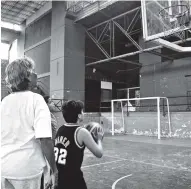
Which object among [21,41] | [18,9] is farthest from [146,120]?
[21,41]

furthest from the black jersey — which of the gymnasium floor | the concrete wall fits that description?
the concrete wall

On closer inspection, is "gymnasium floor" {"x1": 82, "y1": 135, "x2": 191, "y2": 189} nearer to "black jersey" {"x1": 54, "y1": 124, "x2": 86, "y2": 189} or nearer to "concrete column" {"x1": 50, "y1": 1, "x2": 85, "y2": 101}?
"black jersey" {"x1": 54, "y1": 124, "x2": 86, "y2": 189}

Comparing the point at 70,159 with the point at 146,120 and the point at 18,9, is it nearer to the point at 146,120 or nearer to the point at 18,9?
the point at 146,120

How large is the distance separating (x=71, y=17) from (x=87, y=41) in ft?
7.23

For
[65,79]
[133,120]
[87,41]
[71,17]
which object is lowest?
[133,120]

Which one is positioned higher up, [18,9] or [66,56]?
[18,9]

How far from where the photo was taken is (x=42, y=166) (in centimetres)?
156

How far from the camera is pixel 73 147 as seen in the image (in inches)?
80.9

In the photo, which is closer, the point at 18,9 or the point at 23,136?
the point at 23,136

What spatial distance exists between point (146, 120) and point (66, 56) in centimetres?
618

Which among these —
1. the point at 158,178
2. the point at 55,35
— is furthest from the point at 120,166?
the point at 55,35

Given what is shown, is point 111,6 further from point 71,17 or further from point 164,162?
point 164,162

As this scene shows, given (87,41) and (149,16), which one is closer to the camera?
(149,16)

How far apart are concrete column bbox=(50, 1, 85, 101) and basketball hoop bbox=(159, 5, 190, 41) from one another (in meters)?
6.68
